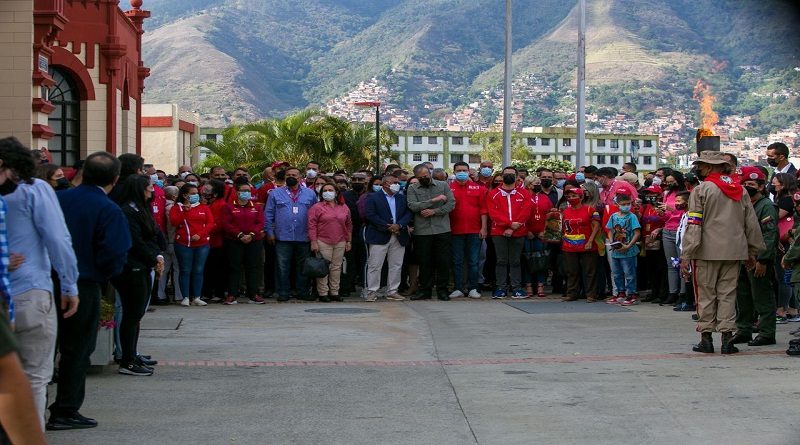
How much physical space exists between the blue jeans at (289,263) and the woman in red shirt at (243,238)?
30 cm

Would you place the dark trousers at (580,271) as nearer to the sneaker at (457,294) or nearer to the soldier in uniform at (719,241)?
the sneaker at (457,294)

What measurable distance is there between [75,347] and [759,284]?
7.18 metres

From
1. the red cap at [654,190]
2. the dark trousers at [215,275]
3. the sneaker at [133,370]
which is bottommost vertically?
the sneaker at [133,370]

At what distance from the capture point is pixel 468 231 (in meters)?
18.4

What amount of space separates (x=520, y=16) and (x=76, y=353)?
155 m

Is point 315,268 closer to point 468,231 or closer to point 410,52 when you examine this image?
point 468,231

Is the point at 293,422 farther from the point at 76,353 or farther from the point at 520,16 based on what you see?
the point at 520,16

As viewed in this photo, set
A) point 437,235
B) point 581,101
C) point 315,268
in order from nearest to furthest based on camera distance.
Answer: point 315,268 < point 437,235 < point 581,101

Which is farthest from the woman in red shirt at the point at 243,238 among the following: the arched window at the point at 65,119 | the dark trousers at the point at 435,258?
the arched window at the point at 65,119

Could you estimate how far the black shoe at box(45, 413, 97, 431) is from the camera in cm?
814

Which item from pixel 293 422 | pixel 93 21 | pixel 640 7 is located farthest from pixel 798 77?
pixel 640 7

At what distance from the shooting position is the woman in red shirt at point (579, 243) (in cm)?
1748

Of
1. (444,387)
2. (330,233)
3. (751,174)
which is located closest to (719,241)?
(751,174)

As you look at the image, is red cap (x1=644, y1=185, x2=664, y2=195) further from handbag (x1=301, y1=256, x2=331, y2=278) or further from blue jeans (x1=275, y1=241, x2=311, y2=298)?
blue jeans (x1=275, y1=241, x2=311, y2=298)
